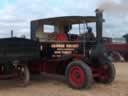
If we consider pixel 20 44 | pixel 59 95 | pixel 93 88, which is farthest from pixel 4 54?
pixel 93 88

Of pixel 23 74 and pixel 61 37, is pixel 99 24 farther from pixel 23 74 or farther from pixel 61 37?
pixel 23 74

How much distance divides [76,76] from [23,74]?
1898 mm

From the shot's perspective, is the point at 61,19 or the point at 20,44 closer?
the point at 20,44

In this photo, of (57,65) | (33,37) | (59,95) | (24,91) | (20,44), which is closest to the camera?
(59,95)

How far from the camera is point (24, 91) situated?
1042cm

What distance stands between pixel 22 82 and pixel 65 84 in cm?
145

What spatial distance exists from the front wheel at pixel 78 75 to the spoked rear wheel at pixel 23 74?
1.31 metres

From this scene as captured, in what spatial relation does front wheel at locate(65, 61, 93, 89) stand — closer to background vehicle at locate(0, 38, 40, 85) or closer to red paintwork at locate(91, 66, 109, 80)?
red paintwork at locate(91, 66, 109, 80)

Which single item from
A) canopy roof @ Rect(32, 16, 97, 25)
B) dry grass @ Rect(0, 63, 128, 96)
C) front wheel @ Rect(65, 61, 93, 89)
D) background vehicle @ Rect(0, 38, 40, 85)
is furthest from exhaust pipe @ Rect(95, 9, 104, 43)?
background vehicle @ Rect(0, 38, 40, 85)

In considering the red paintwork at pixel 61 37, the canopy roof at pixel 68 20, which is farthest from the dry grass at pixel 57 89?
the canopy roof at pixel 68 20

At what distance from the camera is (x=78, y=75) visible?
10883mm

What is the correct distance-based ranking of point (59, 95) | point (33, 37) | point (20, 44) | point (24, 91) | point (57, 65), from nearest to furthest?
point (59, 95) < point (24, 91) < point (20, 44) < point (57, 65) < point (33, 37)

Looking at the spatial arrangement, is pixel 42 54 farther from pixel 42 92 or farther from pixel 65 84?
pixel 42 92

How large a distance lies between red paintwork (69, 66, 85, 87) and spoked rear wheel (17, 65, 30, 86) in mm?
1446
